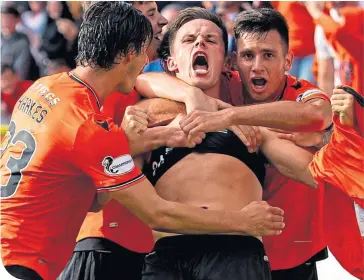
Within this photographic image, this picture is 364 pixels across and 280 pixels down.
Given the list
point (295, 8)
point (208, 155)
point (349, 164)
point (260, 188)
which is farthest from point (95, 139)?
point (295, 8)

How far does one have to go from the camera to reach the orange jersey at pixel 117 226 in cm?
507

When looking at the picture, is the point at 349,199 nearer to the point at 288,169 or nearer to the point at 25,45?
the point at 288,169

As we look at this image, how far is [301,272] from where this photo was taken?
17.5 ft

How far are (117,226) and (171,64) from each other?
89 centimetres

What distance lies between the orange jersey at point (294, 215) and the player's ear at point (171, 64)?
1.91ft

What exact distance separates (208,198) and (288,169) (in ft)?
1.62

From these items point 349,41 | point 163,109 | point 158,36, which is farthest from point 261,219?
point 349,41

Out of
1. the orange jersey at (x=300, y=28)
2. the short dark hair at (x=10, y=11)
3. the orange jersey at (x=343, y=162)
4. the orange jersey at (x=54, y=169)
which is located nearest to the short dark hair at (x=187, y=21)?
the orange jersey at (x=54, y=169)

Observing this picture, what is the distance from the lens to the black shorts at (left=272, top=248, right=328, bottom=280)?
5.29 metres

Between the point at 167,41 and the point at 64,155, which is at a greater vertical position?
the point at 167,41

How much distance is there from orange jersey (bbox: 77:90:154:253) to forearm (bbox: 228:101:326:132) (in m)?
0.70

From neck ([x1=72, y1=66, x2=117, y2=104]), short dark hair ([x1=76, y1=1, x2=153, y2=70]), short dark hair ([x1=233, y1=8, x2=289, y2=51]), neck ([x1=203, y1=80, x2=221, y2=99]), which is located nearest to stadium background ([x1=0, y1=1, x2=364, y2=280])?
short dark hair ([x1=233, y1=8, x2=289, y2=51])

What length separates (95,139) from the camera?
4352 mm

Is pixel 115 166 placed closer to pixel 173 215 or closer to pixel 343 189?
pixel 173 215
